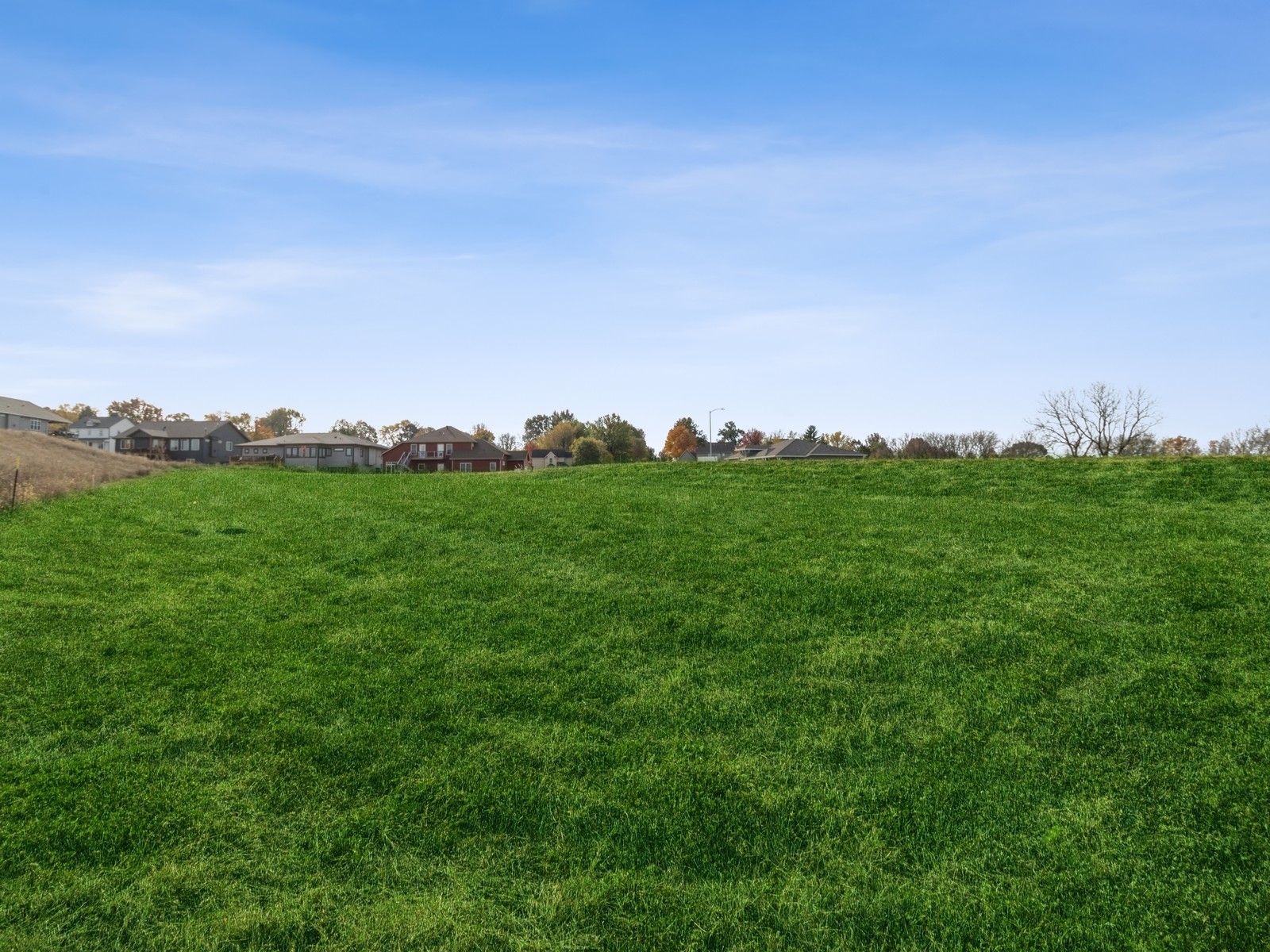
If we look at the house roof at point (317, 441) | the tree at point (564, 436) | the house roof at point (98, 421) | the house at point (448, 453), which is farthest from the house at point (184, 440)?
the tree at point (564, 436)

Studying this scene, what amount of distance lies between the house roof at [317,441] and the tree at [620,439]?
26220 millimetres

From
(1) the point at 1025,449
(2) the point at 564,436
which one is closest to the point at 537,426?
(2) the point at 564,436

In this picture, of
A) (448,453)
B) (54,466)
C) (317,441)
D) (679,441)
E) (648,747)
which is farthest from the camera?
(679,441)

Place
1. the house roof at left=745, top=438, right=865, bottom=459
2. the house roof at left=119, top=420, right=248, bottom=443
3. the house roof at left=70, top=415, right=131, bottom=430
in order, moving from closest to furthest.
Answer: the house roof at left=745, top=438, right=865, bottom=459 < the house roof at left=119, top=420, right=248, bottom=443 < the house roof at left=70, top=415, right=131, bottom=430

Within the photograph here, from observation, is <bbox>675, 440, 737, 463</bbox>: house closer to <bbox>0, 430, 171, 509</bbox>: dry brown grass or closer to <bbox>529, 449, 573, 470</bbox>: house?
<bbox>529, 449, 573, 470</bbox>: house

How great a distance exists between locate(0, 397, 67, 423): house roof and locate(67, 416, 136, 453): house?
18.2 ft

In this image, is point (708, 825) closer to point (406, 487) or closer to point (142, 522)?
point (142, 522)

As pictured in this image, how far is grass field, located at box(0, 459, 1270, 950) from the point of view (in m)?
4.63

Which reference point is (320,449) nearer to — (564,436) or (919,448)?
(564,436)

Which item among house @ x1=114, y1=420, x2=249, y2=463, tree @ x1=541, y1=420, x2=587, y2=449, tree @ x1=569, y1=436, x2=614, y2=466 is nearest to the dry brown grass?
tree @ x1=569, y1=436, x2=614, y2=466

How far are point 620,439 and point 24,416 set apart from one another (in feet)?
196

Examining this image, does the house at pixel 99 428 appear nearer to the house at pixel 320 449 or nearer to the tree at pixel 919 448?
the house at pixel 320 449

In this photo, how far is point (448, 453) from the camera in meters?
75.0

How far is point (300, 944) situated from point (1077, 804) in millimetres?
5264
